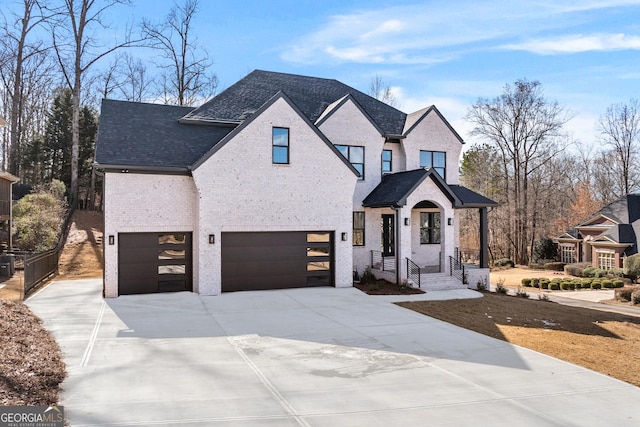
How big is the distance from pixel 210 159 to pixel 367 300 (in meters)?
7.54

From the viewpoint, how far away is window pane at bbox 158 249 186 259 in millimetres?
16384

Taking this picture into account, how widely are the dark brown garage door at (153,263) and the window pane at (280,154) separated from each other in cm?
437

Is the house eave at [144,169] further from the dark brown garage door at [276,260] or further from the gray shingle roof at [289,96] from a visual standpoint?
the gray shingle roof at [289,96]

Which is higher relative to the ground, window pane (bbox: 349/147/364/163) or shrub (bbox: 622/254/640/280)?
window pane (bbox: 349/147/364/163)

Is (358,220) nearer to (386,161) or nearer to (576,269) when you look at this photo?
(386,161)

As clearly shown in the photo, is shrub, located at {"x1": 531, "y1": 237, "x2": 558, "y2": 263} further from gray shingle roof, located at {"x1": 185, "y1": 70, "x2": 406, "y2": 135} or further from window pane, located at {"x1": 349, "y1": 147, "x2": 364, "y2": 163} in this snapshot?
window pane, located at {"x1": 349, "y1": 147, "x2": 364, "y2": 163}

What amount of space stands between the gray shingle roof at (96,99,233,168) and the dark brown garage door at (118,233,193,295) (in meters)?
2.70

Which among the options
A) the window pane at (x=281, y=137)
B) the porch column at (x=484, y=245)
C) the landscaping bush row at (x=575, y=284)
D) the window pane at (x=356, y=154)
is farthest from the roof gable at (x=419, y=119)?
the landscaping bush row at (x=575, y=284)

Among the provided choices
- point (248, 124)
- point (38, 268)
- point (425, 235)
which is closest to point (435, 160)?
point (425, 235)

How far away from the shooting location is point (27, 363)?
796 centimetres

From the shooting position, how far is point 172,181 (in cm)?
1650

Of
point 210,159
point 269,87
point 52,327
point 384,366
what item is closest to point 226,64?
point 269,87

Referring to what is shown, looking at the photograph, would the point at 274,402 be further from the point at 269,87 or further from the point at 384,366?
the point at 269,87

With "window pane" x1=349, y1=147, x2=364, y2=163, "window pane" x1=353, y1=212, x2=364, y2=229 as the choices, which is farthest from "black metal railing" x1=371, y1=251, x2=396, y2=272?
"window pane" x1=349, y1=147, x2=364, y2=163
